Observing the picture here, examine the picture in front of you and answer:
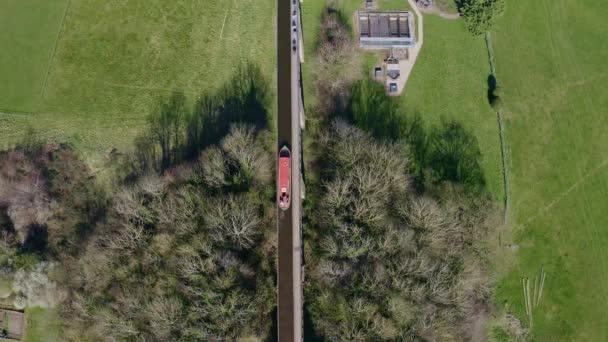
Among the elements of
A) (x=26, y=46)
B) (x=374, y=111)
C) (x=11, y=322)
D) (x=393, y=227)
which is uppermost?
(x=26, y=46)

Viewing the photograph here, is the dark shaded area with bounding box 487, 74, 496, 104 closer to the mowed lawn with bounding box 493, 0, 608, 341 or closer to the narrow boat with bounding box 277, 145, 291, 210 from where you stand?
the mowed lawn with bounding box 493, 0, 608, 341

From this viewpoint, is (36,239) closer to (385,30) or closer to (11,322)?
(11,322)

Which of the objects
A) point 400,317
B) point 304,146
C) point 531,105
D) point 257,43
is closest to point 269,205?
point 304,146

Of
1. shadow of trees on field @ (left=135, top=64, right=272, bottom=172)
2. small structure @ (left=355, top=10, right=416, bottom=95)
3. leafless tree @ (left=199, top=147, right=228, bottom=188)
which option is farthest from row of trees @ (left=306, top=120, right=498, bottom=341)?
shadow of trees on field @ (left=135, top=64, right=272, bottom=172)

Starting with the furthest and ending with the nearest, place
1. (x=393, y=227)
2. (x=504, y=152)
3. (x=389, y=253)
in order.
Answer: (x=504, y=152) < (x=393, y=227) < (x=389, y=253)

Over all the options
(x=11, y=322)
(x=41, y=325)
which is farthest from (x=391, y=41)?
(x=11, y=322)

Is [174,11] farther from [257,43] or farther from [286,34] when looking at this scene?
[286,34]
